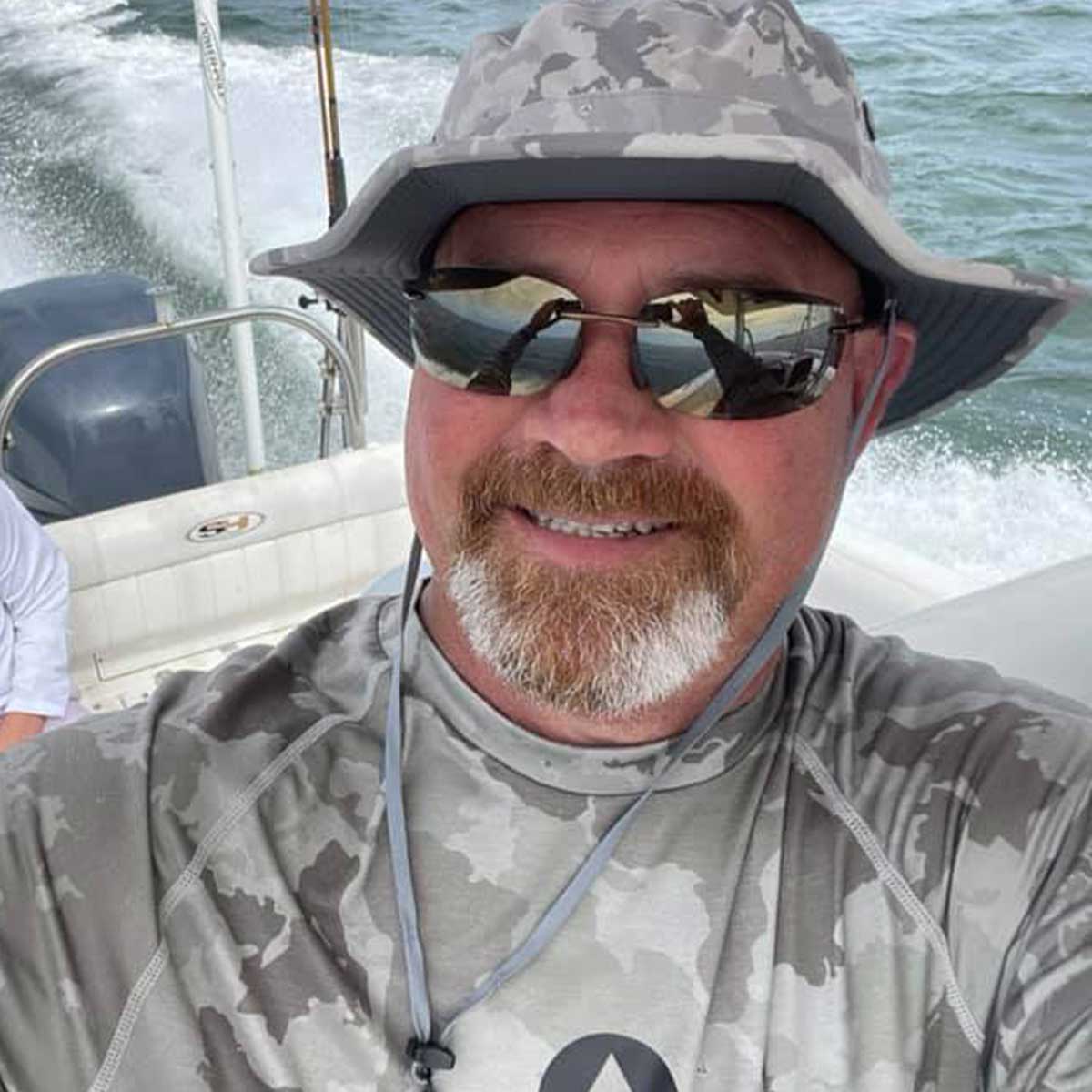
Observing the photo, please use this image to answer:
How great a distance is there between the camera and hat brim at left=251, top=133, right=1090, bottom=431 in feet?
2.68

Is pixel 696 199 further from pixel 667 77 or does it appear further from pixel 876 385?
pixel 876 385

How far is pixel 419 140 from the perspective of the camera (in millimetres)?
6863

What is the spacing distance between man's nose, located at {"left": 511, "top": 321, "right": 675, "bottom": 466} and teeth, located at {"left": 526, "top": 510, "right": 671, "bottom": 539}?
0.14ft

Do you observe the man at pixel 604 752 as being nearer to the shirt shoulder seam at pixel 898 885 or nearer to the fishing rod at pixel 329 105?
the shirt shoulder seam at pixel 898 885

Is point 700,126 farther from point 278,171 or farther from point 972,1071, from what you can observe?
point 278,171

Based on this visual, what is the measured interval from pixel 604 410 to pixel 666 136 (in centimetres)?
20

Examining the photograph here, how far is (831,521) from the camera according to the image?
1036mm

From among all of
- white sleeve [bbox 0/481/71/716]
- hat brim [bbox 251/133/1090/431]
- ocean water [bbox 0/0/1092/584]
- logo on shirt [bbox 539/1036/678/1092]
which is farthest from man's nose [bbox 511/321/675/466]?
ocean water [bbox 0/0/1092/584]

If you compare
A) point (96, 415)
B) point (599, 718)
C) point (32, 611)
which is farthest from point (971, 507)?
point (599, 718)

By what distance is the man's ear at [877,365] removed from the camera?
1.02 meters

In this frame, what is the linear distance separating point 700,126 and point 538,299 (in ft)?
0.53

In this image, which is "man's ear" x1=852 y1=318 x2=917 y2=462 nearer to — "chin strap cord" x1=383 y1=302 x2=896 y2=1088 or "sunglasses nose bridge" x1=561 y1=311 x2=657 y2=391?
"chin strap cord" x1=383 y1=302 x2=896 y2=1088

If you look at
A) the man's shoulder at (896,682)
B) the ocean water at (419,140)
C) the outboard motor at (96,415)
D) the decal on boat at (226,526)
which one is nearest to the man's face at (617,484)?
the man's shoulder at (896,682)

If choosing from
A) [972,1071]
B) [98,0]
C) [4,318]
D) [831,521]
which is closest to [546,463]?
[831,521]
